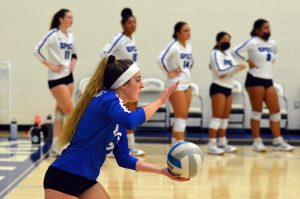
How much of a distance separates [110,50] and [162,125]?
3.04 m

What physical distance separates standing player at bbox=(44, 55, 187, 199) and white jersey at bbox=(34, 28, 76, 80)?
478 cm

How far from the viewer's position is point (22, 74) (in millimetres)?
11180

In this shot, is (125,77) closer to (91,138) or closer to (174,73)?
(91,138)

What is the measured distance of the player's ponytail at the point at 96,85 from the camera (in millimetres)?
3576

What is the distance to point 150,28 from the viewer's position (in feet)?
36.4

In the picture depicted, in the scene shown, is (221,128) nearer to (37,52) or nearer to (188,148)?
(37,52)

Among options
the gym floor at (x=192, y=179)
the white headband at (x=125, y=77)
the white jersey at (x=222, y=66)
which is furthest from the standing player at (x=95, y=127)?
the white jersey at (x=222, y=66)

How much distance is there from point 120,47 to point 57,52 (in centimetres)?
85

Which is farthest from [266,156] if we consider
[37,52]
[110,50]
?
[37,52]

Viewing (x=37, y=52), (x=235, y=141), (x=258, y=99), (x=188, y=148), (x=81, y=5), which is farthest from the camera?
(x=81, y=5)

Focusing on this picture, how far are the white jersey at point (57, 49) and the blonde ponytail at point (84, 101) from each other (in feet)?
15.6

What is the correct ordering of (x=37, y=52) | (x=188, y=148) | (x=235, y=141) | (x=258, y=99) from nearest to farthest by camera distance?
1. (x=188, y=148)
2. (x=37, y=52)
3. (x=258, y=99)
4. (x=235, y=141)

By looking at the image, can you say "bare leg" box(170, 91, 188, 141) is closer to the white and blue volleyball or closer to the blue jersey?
the white and blue volleyball

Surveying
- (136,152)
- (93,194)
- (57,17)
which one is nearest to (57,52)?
→ (57,17)
